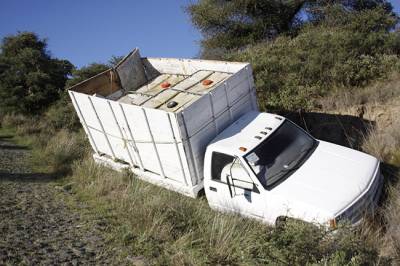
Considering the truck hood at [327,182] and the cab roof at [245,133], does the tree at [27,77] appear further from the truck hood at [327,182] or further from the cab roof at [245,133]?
the truck hood at [327,182]

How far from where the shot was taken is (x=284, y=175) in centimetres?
643

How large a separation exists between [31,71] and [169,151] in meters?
20.2

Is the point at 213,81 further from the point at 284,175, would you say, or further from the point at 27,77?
the point at 27,77

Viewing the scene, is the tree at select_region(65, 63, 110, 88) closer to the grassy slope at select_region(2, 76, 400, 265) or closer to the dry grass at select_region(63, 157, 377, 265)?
the grassy slope at select_region(2, 76, 400, 265)

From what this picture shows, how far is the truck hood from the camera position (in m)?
5.64

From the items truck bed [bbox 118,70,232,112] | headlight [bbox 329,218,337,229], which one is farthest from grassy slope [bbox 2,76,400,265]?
truck bed [bbox 118,70,232,112]

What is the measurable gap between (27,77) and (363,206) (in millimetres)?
22665

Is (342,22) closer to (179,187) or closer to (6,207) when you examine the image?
(179,187)

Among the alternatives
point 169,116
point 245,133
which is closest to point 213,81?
point 245,133

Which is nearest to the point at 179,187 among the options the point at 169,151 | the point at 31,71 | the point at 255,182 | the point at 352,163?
the point at 169,151

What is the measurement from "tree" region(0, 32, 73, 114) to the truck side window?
56.2ft

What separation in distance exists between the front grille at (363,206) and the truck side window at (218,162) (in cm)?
214

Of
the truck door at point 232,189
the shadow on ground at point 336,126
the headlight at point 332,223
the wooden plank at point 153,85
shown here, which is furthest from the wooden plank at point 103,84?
the headlight at point 332,223

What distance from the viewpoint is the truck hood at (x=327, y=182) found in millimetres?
5637
